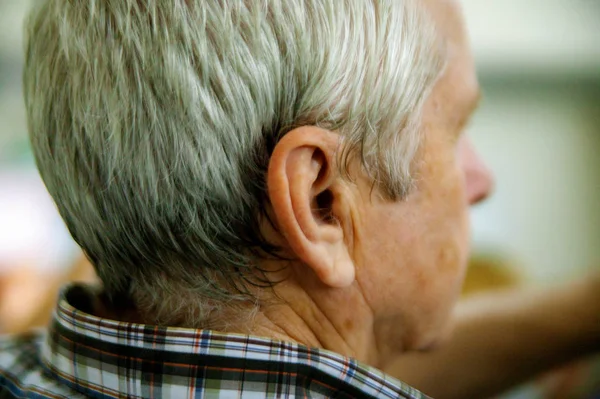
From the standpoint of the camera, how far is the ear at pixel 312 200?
0.47 metres

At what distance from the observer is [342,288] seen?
540mm

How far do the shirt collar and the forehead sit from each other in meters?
0.30

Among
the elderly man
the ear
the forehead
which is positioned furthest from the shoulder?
the forehead

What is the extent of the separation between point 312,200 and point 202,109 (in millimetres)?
138

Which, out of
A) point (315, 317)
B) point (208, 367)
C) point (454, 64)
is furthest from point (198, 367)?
point (454, 64)

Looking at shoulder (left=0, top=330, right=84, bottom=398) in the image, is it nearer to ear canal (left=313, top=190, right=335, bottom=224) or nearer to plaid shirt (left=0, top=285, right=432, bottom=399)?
plaid shirt (left=0, top=285, right=432, bottom=399)

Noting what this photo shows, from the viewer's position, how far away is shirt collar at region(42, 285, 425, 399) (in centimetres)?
47

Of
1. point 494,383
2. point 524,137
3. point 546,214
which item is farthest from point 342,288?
point 524,137

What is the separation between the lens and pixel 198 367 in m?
0.47

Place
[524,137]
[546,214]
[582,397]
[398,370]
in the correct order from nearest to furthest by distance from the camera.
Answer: [582,397] < [398,370] < [546,214] < [524,137]

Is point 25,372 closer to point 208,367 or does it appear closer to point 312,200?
point 208,367

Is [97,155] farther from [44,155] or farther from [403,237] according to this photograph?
[403,237]

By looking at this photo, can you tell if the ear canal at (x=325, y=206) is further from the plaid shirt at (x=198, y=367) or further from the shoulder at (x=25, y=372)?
the shoulder at (x=25, y=372)

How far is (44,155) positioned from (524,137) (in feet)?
3.64
